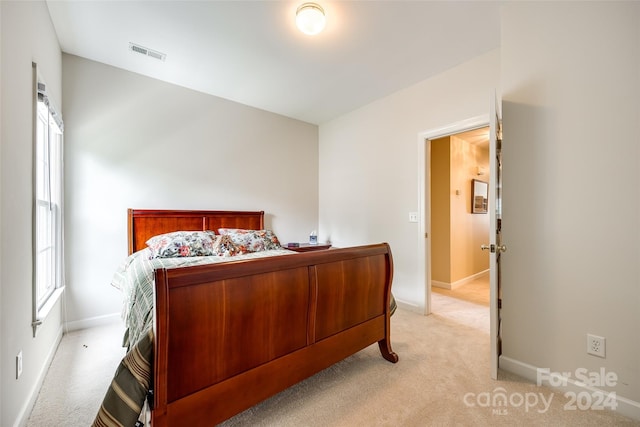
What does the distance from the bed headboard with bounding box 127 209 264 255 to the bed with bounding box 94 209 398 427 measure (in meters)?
1.26

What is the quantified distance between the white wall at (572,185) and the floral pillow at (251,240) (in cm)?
233

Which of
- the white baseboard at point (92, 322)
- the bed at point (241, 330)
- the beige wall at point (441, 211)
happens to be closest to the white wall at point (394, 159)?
the beige wall at point (441, 211)

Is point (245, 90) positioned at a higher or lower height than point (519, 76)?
higher

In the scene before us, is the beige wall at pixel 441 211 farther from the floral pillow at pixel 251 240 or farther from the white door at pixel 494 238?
the floral pillow at pixel 251 240

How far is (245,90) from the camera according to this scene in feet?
10.9

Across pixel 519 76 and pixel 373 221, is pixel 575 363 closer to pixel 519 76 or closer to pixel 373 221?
pixel 519 76

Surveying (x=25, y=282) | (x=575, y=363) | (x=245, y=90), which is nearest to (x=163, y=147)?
(x=245, y=90)

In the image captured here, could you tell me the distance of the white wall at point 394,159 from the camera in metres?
2.74

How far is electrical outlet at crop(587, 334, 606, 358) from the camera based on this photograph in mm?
1604

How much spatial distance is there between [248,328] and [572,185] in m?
2.12

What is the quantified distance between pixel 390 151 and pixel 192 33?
2.39 meters

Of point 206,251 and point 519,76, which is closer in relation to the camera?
point 519,76

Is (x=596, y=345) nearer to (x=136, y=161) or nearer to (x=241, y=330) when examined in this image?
(x=241, y=330)

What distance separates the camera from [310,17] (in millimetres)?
1925
